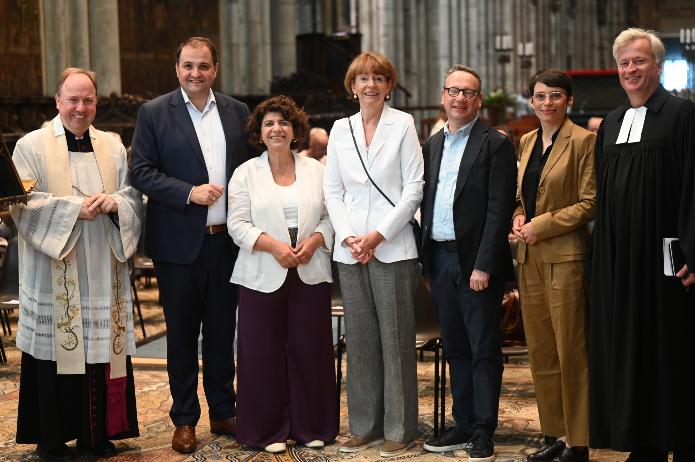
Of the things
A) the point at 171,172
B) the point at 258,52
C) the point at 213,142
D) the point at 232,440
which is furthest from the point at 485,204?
the point at 258,52

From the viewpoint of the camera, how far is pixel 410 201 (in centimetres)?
546

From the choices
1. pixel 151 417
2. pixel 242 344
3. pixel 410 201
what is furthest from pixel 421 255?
pixel 151 417

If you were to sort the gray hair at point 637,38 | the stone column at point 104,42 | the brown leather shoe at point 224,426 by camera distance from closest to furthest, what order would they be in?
the gray hair at point 637,38
the brown leather shoe at point 224,426
the stone column at point 104,42

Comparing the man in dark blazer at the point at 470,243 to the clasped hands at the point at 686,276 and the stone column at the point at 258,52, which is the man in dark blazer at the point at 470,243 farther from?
the stone column at the point at 258,52

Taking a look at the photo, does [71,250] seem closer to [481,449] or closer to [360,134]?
[360,134]

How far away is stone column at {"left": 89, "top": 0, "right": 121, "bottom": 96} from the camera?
51.1 feet

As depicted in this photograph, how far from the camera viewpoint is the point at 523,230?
5242 mm

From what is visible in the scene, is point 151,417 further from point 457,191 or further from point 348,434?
point 457,191

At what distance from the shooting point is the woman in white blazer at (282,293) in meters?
5.64

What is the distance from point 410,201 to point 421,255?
30 cm

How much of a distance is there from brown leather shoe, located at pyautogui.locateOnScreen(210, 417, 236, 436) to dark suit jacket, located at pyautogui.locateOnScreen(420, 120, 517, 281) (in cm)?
156

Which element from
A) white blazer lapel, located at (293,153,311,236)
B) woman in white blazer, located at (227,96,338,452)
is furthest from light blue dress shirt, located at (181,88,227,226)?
white blazer lapel, located at (293,153,311,236)

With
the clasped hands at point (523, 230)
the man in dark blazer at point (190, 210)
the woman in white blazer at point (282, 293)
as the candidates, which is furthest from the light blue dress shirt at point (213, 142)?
the clasped hands at point (523, 230)

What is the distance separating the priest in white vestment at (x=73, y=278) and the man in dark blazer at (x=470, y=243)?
1535 mm
